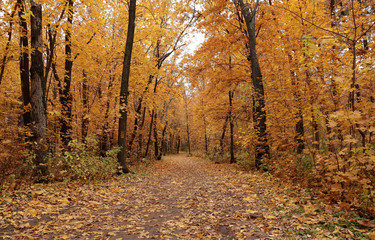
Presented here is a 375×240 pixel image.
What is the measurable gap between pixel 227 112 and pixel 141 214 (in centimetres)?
1070

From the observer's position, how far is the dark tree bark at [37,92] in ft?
23.2

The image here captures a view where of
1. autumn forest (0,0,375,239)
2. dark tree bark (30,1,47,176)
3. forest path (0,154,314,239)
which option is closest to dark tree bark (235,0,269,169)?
autumn forest (0,0,375,239)

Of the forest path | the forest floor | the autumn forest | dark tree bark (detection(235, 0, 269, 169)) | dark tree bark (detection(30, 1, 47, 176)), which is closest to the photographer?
the forest floor

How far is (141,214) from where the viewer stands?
5355mm

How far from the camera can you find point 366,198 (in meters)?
4.27

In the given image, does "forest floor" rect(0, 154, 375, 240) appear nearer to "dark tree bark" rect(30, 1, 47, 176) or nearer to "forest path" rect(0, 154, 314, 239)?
"forest path" rect(0, 154, 314, 239)

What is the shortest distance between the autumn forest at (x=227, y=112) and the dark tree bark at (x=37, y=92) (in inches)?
1.3

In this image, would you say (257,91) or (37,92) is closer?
(37,92)

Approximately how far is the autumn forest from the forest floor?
5 cm

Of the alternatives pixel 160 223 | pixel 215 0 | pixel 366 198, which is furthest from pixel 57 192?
pixel 215 0

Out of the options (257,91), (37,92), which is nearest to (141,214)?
(37,92)

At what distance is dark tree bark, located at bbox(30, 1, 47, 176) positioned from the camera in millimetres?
7086

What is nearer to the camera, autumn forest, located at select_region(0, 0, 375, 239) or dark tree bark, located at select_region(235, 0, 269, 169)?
autumn forest, located at select_region(0, 0, 375, 239)

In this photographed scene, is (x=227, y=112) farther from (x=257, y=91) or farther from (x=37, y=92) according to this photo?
(x=37, y=92)
